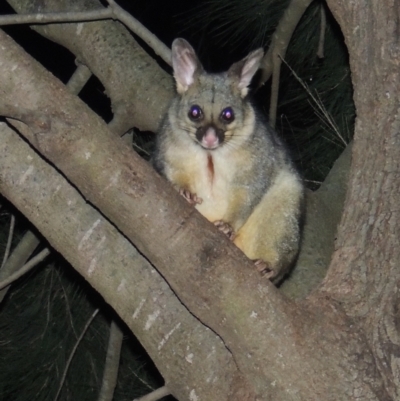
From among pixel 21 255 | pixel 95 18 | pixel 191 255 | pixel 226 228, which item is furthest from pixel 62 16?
pixel 191 255

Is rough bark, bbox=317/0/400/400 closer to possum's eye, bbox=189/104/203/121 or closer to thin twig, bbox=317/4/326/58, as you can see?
possum's eye, bbox=189/104/203/121

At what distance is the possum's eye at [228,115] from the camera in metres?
3.50

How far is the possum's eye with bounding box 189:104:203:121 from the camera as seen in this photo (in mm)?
3485

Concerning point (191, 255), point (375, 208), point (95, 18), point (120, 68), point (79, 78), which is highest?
point (375, 208)

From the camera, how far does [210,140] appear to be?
10.8 ft

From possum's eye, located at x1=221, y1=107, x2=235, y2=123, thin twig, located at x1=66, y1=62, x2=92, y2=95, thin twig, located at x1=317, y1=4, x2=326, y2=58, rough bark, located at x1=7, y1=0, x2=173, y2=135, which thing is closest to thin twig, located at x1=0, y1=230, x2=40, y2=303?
rough bark, located at x1=7, y1=0, x2=173, y2=135

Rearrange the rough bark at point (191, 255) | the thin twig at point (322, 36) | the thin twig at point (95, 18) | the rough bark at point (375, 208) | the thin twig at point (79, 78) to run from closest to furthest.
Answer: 1. the rough bark at point (191, 255)
2. the rough bark at point (375, 208)
3. the thin twig at point (95, 18)
4. the thin twig at point (79, 78)
5. the thin twig at point (322, 36)

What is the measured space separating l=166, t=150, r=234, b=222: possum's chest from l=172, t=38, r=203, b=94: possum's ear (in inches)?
16.2

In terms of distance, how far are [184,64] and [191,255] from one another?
1426 millimetres

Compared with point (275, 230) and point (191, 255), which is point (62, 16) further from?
point (191, 255)

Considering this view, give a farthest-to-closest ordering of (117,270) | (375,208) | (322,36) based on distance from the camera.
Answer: (322,36), (117,270), (375,208)

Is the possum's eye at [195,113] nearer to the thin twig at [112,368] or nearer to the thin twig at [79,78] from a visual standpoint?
the thin twig at [79,78]

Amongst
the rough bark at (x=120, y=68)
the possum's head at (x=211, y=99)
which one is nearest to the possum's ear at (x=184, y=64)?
the possum's head at (x=211, y=99)

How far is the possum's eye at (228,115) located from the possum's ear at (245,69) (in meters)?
0.18
